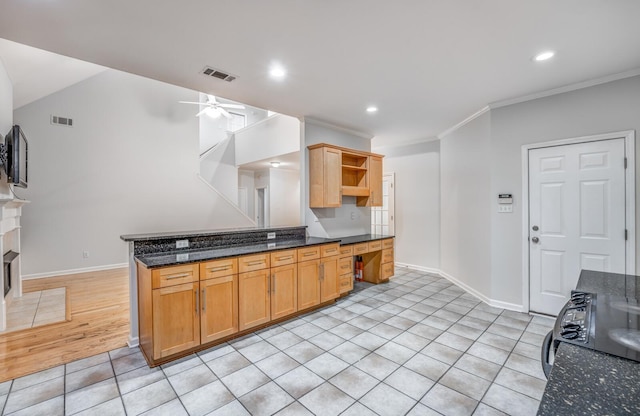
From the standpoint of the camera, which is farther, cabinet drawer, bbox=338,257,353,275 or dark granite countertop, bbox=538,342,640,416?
cabinet drawer, bbox=338,257,353,275

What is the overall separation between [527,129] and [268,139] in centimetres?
503

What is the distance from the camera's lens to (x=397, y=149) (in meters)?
6.14

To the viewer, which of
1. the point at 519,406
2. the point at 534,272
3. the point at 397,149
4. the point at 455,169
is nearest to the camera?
the point at 519,406

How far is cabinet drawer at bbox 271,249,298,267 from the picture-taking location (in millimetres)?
3182

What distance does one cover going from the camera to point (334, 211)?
479 cm

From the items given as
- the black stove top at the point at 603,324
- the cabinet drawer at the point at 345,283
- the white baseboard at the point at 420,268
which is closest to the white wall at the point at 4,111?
the cabinet drawer at the point at 345,283

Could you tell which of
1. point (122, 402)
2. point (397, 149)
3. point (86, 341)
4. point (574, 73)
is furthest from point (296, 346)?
point (397, 149)

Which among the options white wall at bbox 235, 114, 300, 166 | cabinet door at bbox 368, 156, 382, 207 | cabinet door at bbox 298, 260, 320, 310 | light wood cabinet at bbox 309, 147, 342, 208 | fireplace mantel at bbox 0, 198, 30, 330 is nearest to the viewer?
fireplace mantel at bbox 0, 198, 30, 330

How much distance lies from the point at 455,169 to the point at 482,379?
3.42 m

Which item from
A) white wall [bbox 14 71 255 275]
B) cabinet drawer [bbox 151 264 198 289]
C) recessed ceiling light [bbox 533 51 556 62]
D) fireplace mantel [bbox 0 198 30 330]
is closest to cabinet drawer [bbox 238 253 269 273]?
cabinet drawer [bbox 151 264 198 289]

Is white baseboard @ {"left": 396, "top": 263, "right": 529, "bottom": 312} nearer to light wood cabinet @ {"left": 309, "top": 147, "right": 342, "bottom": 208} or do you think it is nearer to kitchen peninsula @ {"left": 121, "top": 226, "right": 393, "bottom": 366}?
kitchen peninsula @ {"left": 121, "top": 226, "right": 393, "bottom": 366}

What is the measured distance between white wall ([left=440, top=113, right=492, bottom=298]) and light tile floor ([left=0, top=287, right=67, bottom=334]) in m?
5.55

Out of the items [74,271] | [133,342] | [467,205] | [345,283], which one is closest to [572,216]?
[467,205]

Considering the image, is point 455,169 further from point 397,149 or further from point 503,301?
point 503,301
